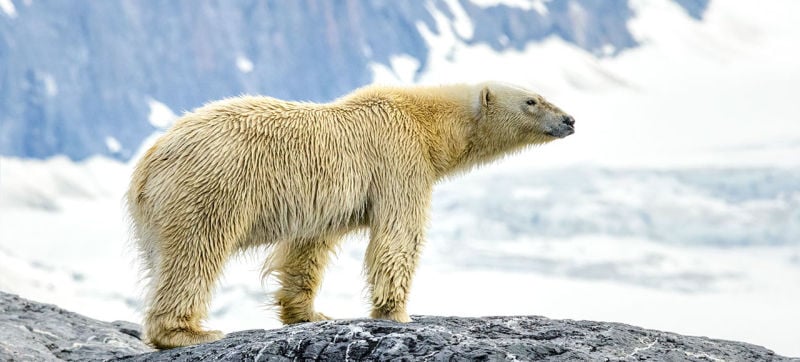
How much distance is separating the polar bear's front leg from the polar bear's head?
123cm

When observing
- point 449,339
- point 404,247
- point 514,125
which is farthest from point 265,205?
point 514,125

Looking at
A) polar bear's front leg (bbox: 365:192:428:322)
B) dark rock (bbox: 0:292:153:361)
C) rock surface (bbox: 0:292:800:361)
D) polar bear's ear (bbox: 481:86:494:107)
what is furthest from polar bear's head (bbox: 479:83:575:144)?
dark rock (bbox: 0:292:153:361)

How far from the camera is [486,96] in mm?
9852

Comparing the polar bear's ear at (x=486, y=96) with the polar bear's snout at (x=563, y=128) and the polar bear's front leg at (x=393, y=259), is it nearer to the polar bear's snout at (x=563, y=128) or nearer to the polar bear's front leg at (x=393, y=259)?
the polar bear's snout at (x=563, y=128)

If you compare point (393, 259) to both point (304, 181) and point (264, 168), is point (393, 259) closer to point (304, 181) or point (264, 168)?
point (304, 181)

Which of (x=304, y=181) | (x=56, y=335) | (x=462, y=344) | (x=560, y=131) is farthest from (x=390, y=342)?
(x=56, y=335)

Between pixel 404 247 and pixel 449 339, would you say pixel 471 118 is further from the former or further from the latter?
pixel 449 339

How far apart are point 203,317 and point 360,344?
1781mm

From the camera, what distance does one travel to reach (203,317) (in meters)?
8.65

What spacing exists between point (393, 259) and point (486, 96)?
183 centimetres

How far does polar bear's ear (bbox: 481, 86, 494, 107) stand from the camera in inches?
386

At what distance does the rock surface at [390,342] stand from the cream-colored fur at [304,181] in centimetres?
Answer: 54

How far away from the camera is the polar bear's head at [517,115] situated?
988cm

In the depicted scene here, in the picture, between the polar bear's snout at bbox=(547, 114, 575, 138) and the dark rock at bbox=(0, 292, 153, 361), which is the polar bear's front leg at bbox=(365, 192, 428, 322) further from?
the dark rock at bbox=(0, 292, 153, 361)
